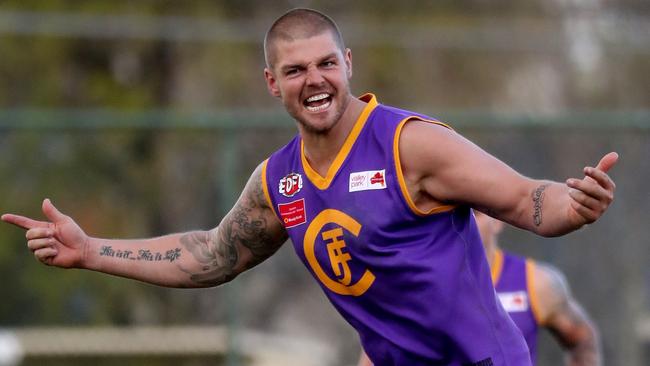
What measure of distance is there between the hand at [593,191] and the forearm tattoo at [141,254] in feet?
6.88

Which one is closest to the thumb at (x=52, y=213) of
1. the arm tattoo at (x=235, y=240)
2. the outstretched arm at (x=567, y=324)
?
the arm tattoo at (x=235, y=240)

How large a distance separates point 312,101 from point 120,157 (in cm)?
565

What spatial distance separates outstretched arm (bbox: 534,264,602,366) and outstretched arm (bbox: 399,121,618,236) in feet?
8.71

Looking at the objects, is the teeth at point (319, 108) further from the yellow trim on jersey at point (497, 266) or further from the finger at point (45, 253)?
the yellow trim on jersey at point (497, 266)

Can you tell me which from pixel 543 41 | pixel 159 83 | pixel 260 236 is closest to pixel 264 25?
pixel 159 83

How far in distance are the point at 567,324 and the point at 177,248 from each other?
257 centimetres

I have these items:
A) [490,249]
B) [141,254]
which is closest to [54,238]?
[141,254]

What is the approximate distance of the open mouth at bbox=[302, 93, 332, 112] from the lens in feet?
17.3

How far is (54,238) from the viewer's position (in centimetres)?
574

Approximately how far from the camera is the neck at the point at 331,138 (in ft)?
17.5

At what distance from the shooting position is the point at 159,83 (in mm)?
16094

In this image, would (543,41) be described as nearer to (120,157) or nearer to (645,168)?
(645,168)

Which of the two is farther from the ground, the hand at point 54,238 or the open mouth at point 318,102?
the open mouth at point 318,102

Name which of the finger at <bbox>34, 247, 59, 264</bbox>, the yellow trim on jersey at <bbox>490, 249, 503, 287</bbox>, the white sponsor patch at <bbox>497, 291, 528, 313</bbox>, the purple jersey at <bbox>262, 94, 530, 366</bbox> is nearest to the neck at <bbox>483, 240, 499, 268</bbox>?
the yellow trim on jersey at <bbox>490, 249, 503, 287</bbox>
